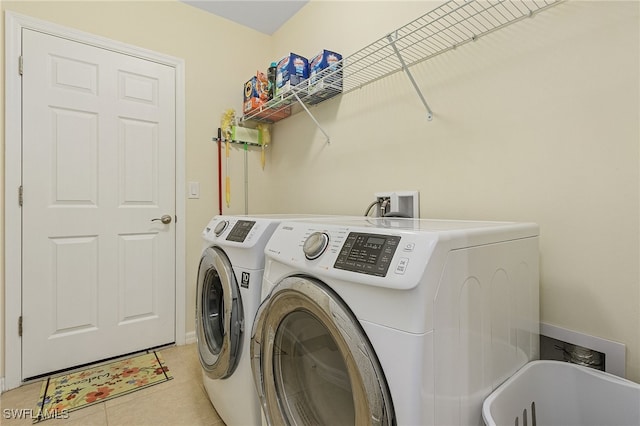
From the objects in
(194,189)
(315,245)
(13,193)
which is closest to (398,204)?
(315,245)

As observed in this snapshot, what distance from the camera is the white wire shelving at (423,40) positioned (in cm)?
122

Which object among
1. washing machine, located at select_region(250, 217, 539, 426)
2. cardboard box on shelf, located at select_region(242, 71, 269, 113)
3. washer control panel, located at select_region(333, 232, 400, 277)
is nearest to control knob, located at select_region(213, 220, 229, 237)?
washing machine, located at select_region(250, 217, 539, 426)

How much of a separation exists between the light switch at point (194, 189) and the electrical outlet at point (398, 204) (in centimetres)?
141

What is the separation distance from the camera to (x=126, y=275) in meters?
2.15

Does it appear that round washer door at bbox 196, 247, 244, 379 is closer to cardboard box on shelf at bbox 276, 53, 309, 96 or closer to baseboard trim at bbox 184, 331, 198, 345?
baseboard trim at bbox 184, 331, 198, 345

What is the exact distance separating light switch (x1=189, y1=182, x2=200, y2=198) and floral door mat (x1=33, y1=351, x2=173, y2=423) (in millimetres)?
1152

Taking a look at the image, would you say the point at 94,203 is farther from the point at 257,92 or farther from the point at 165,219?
the point at 257,92

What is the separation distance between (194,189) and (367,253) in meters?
1.98

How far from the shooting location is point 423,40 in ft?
4.71

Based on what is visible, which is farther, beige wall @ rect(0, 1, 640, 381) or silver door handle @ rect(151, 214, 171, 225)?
silver door handle @ rect(151, 214, 171, 225)

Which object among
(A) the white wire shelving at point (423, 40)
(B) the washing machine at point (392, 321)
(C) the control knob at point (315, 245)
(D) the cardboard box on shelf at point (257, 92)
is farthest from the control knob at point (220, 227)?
(D) the cardboard box on shelf at point (257, 92)

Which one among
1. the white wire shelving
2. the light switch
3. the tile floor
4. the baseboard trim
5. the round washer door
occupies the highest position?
the white wire shelving

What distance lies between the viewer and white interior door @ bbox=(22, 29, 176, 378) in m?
1.87

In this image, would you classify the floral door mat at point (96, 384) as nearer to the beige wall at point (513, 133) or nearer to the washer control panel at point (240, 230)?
the washer control panel at point (240, 230)
